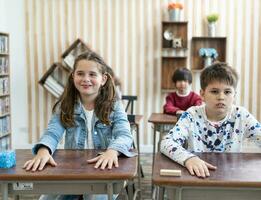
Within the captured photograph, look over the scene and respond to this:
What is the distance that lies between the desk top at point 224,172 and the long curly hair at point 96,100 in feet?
1.42

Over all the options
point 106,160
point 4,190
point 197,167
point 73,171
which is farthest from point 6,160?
point 197,167

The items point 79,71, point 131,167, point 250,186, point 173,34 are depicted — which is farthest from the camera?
point 173,34

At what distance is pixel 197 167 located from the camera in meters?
1.41

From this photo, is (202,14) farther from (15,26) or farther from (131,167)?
(131,167)

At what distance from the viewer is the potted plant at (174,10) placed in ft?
15.7

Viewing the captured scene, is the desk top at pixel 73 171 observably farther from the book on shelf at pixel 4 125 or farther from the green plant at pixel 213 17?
the green plant at pixel 213 17

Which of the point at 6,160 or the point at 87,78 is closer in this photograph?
the point at 6,160

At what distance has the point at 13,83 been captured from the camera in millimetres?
5125

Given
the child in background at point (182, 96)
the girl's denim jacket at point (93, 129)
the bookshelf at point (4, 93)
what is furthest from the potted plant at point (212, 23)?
the girl's denim jacket at point (93, 129)

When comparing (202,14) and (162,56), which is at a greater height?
(202,14)

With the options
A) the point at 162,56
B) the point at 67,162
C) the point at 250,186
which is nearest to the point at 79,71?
the point at 67,162

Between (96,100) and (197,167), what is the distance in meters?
0.79

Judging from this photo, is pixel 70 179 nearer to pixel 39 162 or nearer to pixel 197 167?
pixel 39 162

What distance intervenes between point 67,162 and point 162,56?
11.8ft
